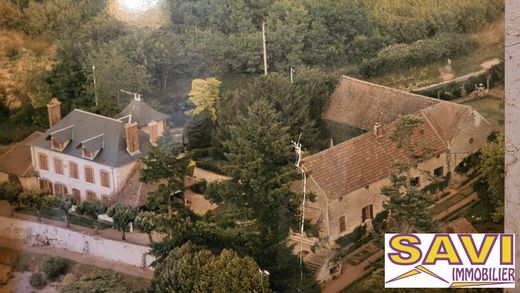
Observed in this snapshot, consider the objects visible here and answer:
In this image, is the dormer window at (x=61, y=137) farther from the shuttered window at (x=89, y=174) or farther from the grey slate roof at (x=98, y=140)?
the shuttered window at (x=89, y=174)

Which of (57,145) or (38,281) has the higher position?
(57,145)

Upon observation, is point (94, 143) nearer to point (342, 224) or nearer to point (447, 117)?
point (342, 224)

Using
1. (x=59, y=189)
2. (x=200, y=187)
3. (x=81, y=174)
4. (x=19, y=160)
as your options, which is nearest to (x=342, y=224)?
(x=200, y=187)

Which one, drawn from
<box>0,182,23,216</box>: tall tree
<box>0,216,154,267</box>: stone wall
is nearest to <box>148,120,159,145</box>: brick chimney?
<box>0,216,154,267</box>: stone wall

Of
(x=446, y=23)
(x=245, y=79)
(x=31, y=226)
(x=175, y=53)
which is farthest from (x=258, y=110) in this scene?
(x=31, y=226)

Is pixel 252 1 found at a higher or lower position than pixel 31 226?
higher

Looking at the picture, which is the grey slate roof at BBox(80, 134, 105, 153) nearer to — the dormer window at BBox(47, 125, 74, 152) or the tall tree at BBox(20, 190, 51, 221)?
the dormer window at BBox(47, 125, 74, 152)

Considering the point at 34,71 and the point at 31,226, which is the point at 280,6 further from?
the point at 31,226
